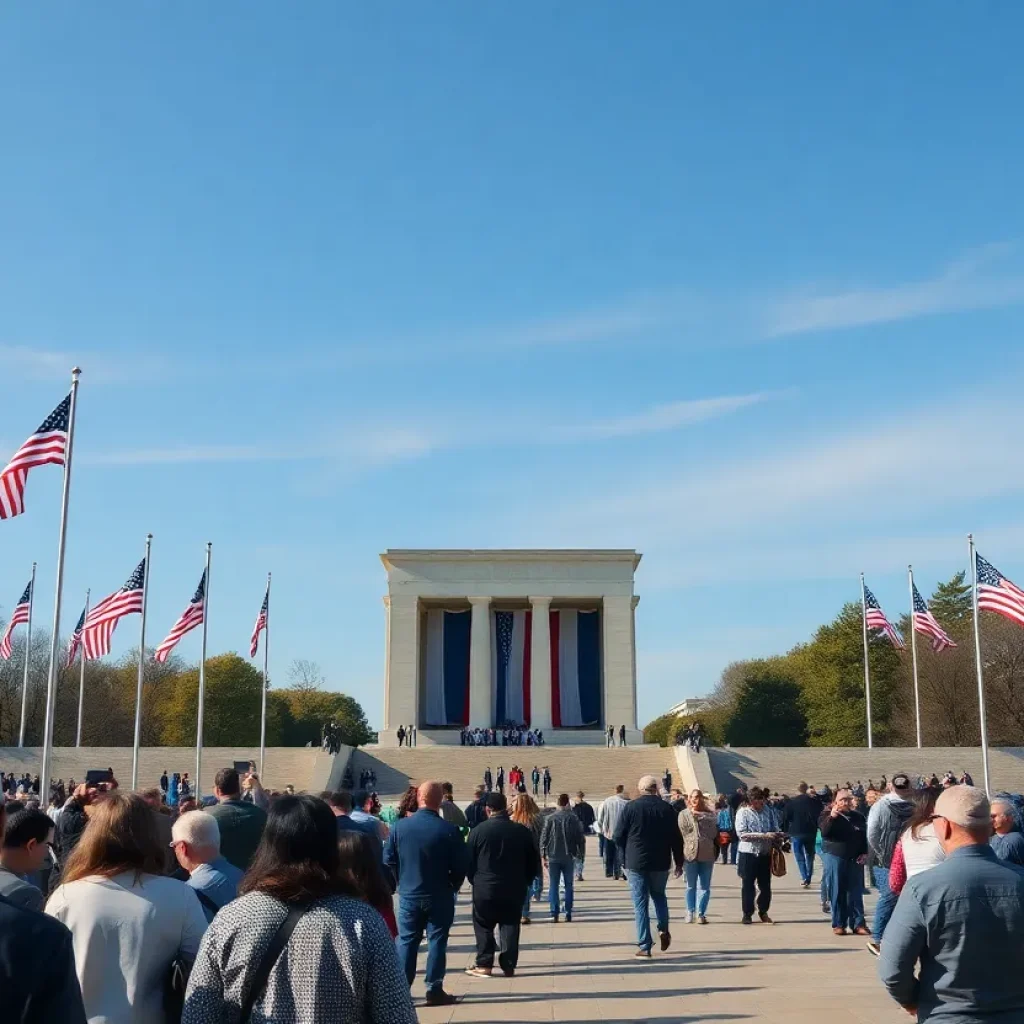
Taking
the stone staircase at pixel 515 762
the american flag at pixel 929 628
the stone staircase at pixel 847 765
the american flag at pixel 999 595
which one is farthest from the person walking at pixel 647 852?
the stone staircase at pixel 847 765

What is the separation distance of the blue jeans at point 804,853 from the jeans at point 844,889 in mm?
4448

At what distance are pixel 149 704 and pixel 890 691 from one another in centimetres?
4149

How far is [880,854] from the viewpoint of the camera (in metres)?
11.0

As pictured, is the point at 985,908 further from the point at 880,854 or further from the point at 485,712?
the point at 485,712

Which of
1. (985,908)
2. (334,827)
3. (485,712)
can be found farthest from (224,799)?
(485,712)

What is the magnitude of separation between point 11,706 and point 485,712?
24.1m

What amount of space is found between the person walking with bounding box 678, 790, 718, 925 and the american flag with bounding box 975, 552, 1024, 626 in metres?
12.5

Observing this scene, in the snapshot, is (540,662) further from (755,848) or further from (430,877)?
(430,877)

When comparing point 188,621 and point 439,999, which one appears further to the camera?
point 188,621

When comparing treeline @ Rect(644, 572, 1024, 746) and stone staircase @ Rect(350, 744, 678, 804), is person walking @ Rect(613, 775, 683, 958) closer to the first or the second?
stone staircase @ Rect(350, 744, 678, 804)

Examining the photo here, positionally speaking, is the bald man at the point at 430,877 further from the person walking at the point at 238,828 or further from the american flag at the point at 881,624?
the american flag at the point at 881,624

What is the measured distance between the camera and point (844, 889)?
1365 cm

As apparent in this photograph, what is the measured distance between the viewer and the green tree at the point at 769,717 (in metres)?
72.0

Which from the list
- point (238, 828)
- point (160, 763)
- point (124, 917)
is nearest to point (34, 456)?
point (238, 828)
